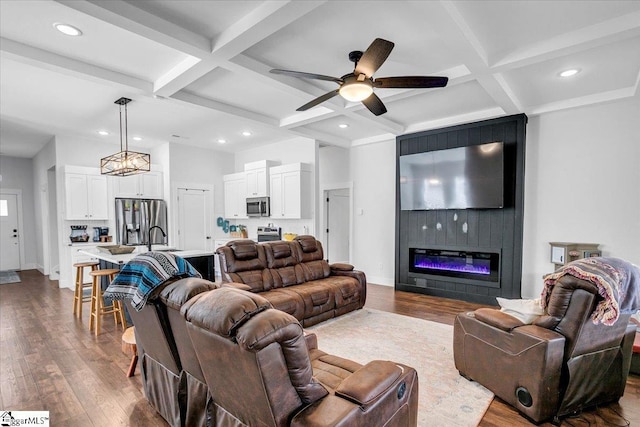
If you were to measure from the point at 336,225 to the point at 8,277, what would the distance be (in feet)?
24.9

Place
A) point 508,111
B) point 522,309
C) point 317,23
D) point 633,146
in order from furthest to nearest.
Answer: point 508,111 < point 633,146 < point 317,23 < point 522,309

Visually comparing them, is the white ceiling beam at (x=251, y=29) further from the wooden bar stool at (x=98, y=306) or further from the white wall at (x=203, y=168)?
the white wall at (x=203, y=168)

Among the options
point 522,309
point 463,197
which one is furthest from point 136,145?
point 522,309

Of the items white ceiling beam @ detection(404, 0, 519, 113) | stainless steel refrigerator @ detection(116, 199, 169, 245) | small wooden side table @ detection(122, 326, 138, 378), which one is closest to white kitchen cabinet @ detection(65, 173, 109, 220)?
stainless steel refrigerator @ detection(116, 199, 169, 245)

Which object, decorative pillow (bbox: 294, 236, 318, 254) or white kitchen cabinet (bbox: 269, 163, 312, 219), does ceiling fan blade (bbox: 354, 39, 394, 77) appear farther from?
white kitchen cabinet (bbox: 269, 163, 312, 219)

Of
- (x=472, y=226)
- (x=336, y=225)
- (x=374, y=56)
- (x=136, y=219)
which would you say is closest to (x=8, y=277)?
(x=136, y=219)

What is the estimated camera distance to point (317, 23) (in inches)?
102

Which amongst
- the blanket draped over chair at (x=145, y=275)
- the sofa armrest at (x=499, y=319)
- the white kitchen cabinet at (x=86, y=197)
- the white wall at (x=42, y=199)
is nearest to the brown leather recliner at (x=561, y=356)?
the sofa armrest at (x=499, y=319)

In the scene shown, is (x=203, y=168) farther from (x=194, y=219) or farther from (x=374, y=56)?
(x=374, y=56)

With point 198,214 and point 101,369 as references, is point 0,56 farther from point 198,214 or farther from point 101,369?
point 198,214

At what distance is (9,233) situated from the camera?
27.3 feet

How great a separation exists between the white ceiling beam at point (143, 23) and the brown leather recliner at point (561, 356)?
128 inches

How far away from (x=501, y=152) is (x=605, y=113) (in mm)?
1261

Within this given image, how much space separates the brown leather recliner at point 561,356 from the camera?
2.00m
